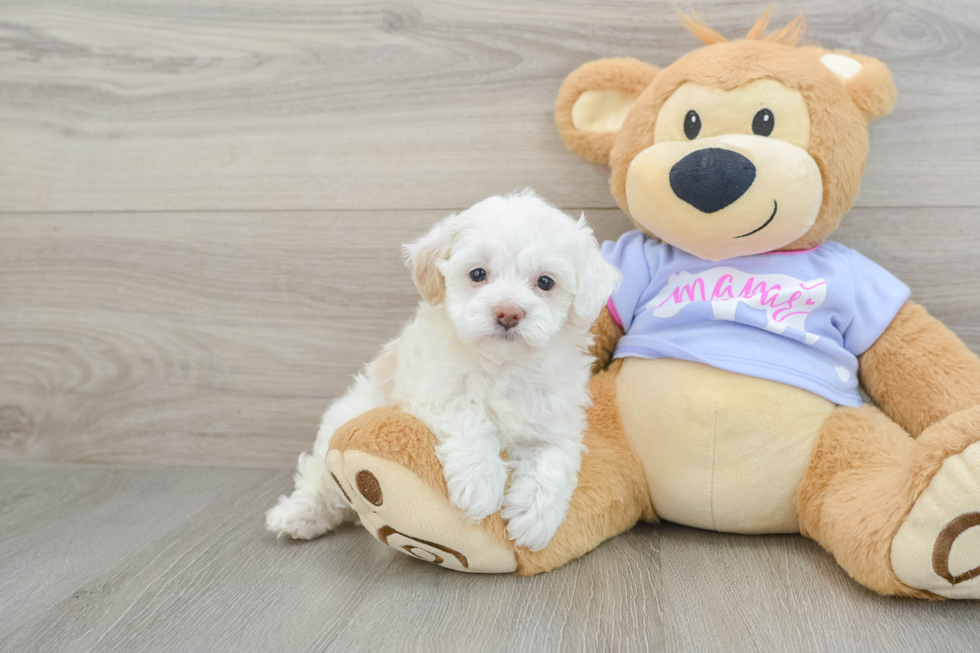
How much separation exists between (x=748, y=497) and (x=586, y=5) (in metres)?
0.91

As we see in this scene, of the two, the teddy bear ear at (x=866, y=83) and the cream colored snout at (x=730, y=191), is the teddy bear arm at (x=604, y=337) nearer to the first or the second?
the cream colored snout at (x=730, y=191)

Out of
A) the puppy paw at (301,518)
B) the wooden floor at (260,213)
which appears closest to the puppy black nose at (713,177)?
the wooden floor at (260,213)

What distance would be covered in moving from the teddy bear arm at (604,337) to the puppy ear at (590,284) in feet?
0.68

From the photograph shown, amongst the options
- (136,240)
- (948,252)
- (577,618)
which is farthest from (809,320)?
(136,240)

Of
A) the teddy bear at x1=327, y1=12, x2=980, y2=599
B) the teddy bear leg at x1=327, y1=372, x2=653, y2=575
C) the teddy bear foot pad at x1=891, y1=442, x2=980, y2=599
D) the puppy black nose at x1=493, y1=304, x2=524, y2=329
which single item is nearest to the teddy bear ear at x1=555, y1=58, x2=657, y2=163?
the teddy bear at x1=327, y1=12, x2=980, y2=599

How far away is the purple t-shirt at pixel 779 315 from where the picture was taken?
1.06m

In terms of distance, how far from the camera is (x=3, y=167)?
147cm

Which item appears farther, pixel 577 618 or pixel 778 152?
pixel 778 152

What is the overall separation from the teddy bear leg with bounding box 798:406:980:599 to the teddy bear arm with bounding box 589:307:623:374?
15.0 inches

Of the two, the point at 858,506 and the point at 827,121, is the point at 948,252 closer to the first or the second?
the point at 827,121

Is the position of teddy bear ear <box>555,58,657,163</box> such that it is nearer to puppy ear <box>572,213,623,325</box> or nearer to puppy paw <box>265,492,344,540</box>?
puppy ear <box>572,213,623,325</box>

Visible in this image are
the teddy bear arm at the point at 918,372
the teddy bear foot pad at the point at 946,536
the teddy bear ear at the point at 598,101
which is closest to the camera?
the teddy bear foot pad at the point at 946,536

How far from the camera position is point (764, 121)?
3.38 ft

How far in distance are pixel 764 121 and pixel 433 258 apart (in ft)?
1.75
